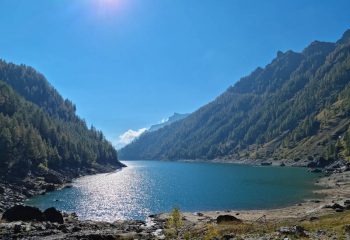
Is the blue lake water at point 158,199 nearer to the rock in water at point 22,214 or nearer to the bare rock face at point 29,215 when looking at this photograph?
the bare rock face at point 29,215

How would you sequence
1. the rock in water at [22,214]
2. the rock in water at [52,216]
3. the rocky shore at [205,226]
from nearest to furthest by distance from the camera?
the rocky shore at [205,226]
the rock in water at [22,214]
the rock in water at [52,216]

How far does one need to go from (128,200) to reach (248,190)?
4727 centimetres

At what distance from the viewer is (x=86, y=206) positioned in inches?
4606

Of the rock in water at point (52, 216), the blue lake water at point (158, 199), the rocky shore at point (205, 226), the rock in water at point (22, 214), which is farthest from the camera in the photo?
the blue lake water at point (158, 199)

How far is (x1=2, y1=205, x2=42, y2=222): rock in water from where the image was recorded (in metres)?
80.0

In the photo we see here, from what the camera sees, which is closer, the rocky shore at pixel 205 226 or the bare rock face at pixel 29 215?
the rocky shore at pixel 205 226

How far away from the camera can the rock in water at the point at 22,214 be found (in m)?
80.0

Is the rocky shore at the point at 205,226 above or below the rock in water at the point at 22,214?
below

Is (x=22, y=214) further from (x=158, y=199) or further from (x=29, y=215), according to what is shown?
(x=158, y=199)

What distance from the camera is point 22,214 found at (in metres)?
80.5

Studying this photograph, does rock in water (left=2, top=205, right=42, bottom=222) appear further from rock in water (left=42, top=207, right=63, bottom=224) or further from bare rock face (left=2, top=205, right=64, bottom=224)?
rock in water (left=42, top=207, right=63, bottom=224)

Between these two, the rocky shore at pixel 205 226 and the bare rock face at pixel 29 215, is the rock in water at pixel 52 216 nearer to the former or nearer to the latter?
the bare rock face at pixel 29 215

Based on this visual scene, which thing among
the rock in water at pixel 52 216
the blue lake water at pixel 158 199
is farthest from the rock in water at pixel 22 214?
the blue lake water at pixel 158 199

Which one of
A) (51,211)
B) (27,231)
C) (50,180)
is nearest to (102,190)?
(50,180)
